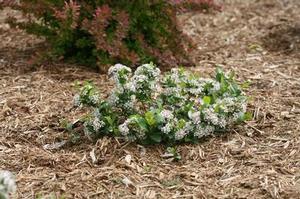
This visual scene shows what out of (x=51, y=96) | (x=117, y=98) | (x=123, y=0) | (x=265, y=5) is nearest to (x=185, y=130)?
(x=117, y=98)

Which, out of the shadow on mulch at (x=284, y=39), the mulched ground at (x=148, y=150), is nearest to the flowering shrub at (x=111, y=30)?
the mulched ground at (x=148, y=150)

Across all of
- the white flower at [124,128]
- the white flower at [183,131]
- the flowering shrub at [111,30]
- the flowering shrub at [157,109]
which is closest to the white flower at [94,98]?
the flowering shrub at [157,109]

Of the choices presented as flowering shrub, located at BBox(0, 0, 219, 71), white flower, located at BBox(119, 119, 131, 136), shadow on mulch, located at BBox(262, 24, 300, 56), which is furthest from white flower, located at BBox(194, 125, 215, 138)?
shadow on mulch, located at BBox(262, 24, 300, 56)

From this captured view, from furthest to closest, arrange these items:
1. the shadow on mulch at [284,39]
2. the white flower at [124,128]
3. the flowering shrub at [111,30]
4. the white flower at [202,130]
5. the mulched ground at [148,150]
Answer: the shadow on mulch at [284,39] < the flowering shrub at [111,30] < the white flower at [202,130] < the white flower at [124,128] < the mulched ground at [148,150]

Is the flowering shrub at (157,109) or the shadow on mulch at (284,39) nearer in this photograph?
the flowering shrub at (157,109)

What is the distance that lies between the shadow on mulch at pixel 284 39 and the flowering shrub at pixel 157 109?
62.4 inches

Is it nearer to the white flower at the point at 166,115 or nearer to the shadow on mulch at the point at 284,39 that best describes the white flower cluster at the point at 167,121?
the white flower at the point at 166,115

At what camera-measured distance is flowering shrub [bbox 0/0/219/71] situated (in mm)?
4023

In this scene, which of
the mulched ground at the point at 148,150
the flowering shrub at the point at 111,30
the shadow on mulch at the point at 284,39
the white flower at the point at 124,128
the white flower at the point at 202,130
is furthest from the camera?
the shadow on mulch at the point at 284,39

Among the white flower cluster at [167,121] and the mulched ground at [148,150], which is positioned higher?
the white flower cluster at [167,121]

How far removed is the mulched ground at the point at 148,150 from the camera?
281 centimetres

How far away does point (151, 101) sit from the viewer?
328 centimetres

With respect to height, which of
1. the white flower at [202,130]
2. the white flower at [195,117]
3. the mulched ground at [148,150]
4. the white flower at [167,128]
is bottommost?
the mulched ground at [148,150]

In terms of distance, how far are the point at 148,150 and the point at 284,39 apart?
88.6 inches
